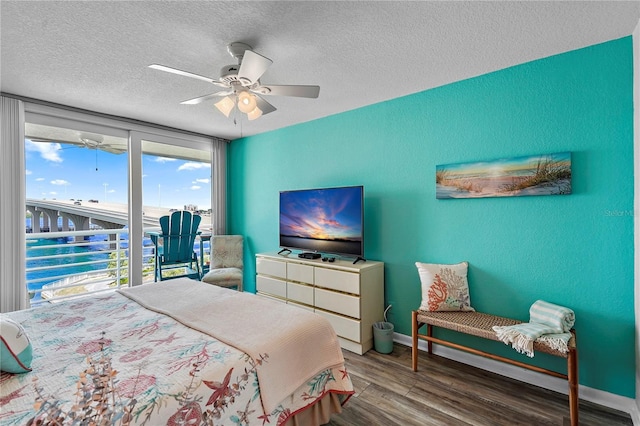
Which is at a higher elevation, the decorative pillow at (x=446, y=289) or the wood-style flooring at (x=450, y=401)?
the decorative pillow at (x=446, y=289)

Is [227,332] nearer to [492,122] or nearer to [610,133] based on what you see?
[492,122]

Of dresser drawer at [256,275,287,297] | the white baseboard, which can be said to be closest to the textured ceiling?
dresser drawer at [256,275,287,297]

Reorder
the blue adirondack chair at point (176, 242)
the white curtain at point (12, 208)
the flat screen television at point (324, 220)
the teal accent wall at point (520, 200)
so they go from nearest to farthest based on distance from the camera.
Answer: the teal accent wall at point (520, 200) → the white curtain at point (12, 208) → the flat screen television at point (324, 220) → the blue adirondack chair at point (176, 242)

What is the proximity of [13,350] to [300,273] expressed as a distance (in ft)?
7.69

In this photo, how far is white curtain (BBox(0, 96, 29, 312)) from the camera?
111 inches

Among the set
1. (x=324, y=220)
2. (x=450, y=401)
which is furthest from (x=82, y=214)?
(x=450, y=401)

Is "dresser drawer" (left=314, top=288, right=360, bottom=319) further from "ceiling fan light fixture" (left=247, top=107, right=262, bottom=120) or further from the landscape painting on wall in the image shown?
"ceiling fan light fixture" (left=247, top=107, right=262, bottom=120)

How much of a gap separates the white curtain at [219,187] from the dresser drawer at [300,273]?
1915 mm

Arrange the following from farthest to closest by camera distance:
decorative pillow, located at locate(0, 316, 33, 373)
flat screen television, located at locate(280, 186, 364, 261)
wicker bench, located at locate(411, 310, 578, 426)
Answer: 1. flat screen television, located at locate(280, 186, 364, 261)
2. wicker bench, located at locate(411, 310, 578, 426)
3. decorative pillow, located at locate(0, 316, 33, 373)

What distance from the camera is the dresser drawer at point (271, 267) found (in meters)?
3.49

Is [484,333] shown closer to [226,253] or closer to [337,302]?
[337,302]

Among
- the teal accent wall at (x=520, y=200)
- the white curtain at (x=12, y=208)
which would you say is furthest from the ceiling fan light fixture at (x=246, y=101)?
the white curtain at (x=12, y=208)

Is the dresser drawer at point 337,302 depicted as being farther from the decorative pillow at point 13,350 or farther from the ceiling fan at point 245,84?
the decorative pillow at point 13,350

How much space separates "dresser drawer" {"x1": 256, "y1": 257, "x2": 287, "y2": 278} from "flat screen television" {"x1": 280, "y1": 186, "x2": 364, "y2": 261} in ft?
0.95
